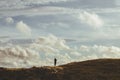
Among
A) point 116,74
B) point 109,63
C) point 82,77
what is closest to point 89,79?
point 82,77

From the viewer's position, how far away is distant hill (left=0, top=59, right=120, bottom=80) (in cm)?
9031

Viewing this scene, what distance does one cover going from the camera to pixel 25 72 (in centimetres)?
9319

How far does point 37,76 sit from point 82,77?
11584 mm

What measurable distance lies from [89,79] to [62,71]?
8.54 metres

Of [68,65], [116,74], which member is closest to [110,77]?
[116,74]

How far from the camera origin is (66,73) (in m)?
93.1

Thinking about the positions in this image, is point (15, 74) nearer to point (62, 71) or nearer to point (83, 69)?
point (62, 71)

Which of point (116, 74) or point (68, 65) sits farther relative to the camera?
point (68, 65)

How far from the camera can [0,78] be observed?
91.2 m

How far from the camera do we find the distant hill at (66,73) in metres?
90.3

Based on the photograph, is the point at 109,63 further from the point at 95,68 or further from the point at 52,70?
the point at 52,70

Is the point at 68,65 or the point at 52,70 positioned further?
the point at 68,65

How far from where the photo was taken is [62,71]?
3703 inches

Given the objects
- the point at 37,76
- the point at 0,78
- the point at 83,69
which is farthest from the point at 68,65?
the point at 0,78
